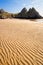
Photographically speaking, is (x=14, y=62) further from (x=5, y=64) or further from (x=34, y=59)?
(x=34, y=59)

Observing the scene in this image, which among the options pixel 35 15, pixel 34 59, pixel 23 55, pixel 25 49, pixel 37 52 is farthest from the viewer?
pixel 35 15

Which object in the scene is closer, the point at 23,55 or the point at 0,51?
the point at 23,55

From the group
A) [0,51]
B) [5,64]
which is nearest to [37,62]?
[5,64]

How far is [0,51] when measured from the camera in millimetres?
5871

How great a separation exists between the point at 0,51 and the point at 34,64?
83.3 inches

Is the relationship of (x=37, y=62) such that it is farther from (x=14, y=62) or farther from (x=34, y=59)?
(x=14, y=62)

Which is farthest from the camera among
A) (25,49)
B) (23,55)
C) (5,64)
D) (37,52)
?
(25,49)

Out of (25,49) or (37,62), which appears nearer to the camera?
(37,62)

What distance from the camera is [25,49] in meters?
6.17

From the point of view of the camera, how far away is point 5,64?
458 cm

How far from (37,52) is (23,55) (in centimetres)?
83

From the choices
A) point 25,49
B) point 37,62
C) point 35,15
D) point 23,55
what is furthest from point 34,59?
point 35,15

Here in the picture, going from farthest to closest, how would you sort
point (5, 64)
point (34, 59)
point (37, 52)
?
point (37, 52)
point (34, 59)
point (5, 64)

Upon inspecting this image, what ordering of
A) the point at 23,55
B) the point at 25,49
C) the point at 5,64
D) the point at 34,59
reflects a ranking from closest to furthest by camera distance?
the point at 5,64, the point at 34,59, the point at 23,55, the point at 25,49
